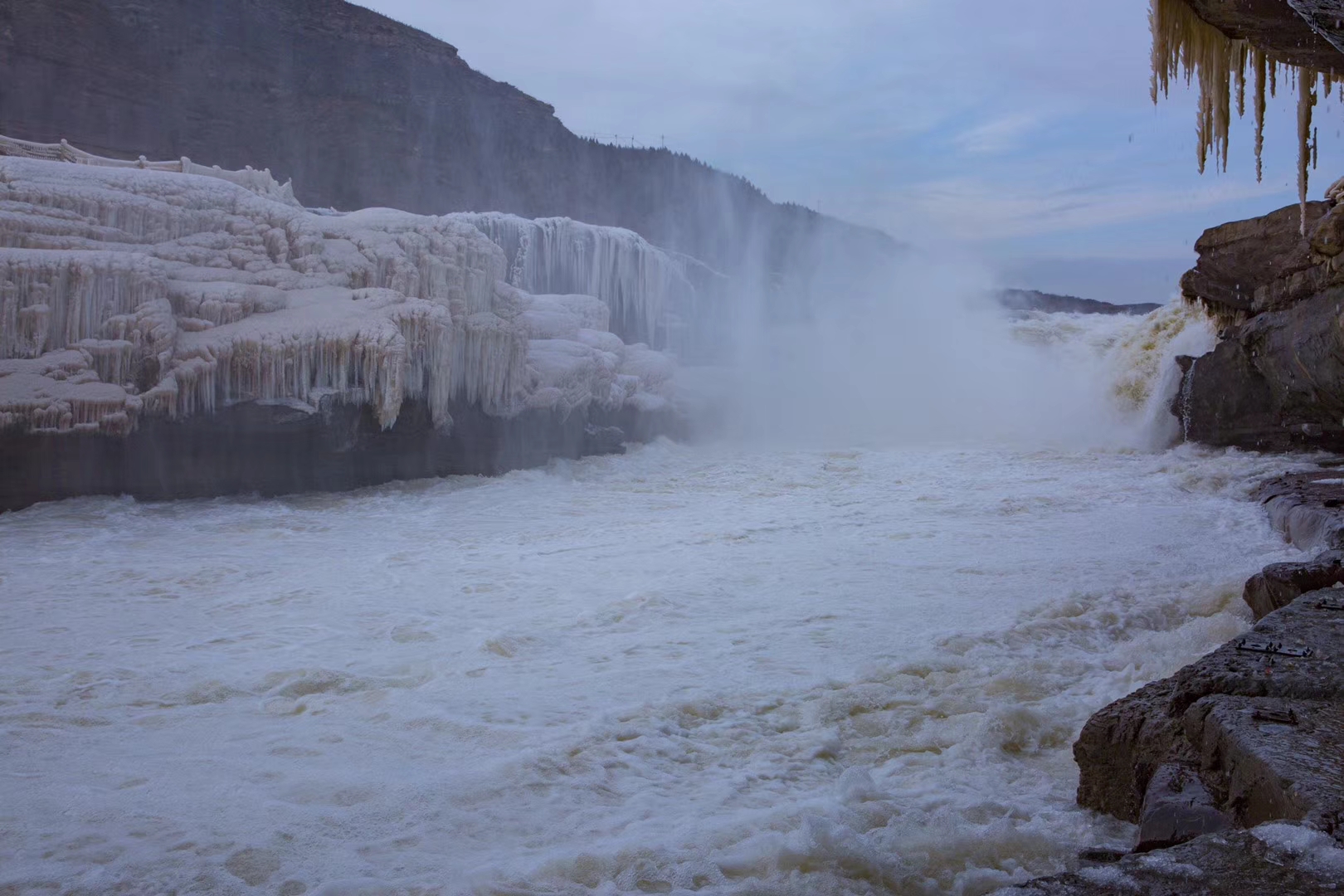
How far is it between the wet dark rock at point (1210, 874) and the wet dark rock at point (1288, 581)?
2.75 meters

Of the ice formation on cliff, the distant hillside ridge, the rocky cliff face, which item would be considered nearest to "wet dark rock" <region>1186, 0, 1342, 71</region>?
the rocky cliff face

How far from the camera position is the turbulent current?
263 centimetres

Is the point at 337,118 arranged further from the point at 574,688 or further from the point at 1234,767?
the point at 1234,767

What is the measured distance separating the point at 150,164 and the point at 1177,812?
12.1 meters

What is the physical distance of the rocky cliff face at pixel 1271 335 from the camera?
388 inches

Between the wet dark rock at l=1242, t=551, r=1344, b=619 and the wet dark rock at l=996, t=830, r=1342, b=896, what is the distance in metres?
2.75

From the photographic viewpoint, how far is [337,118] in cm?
2100

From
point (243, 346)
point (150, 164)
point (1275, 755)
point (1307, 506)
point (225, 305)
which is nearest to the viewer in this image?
point (1275, 755)

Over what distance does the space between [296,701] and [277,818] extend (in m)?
1.20

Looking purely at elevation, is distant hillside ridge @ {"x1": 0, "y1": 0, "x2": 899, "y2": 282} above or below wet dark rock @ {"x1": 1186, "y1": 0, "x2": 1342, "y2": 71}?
above

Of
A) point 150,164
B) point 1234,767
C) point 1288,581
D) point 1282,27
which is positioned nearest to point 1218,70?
point 1282,27

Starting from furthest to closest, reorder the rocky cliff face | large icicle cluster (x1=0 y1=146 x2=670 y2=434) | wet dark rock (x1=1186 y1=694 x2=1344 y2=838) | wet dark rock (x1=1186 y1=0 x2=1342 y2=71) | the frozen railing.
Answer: the rocky cliff face < the frozen railing < large icicle cluster (x1=0 y1=146 x2=670 y2=434) < wet dark rock (x1=1186 y1=0 x2=1342 y2=71) < wet dark rock (x1=1186 y1=694 x2=1344 y2=838)

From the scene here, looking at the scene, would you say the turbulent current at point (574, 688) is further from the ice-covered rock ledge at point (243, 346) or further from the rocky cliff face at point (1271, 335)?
the rocky cliff face at point (1271, 335)

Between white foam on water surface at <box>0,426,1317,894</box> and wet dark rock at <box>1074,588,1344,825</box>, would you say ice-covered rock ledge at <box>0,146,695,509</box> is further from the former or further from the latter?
wet dark rock at <box>1074,588,1344,825</box>
